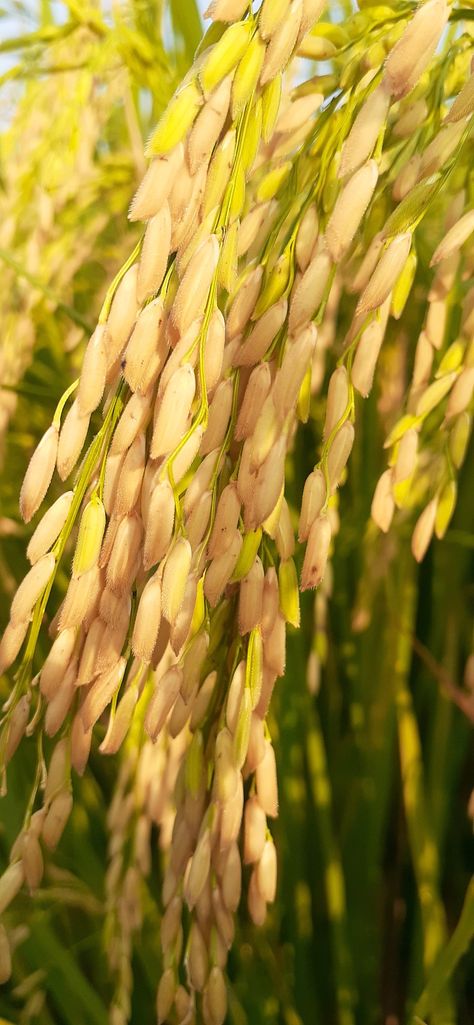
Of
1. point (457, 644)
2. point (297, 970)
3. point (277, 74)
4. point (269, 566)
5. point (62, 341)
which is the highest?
point (62, 341)

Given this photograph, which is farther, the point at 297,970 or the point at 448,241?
the point at 297,970

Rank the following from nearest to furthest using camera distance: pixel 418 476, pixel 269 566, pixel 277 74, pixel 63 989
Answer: pixel 277 74, pixel 269 566, pixel 418 476, pixel 63 989

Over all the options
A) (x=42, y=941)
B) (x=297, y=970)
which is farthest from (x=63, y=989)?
(x=297, y=970)

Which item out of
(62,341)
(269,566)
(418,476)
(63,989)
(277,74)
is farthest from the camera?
(62,341)

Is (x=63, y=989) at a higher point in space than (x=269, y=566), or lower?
lower

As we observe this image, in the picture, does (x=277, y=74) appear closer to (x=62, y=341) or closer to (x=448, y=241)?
(x=448, y=241)

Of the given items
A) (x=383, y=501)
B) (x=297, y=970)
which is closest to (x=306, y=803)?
(x=297, y=970)
